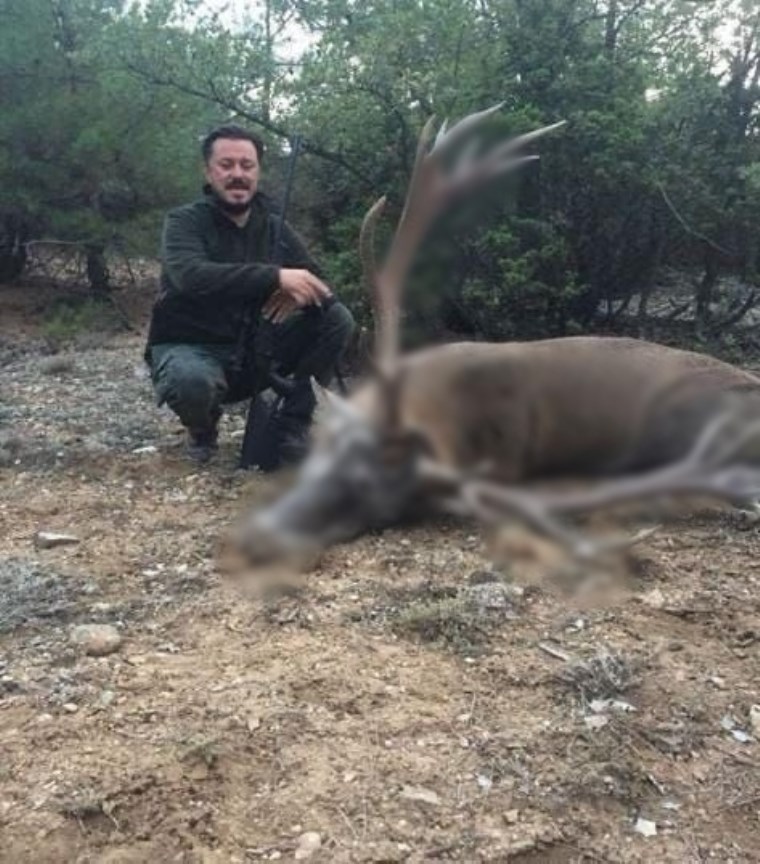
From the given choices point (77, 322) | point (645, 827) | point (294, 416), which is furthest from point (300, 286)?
point (77, 322)

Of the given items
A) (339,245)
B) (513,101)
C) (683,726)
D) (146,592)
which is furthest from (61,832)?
(513,101)

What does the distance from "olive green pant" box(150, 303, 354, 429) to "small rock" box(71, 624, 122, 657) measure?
0.79 metres

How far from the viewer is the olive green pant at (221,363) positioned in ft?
10.4

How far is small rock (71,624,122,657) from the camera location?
288 cm

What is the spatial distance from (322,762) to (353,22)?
4.82 m

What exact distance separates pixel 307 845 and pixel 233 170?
6.87ft

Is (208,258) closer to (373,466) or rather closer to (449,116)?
(449,116)

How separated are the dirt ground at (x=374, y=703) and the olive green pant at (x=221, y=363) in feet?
1.35

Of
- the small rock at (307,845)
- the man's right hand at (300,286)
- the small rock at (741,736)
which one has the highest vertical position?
the man's right hand at (300,286)

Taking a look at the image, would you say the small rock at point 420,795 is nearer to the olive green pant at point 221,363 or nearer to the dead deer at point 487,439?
the olive green pant at point 221,363

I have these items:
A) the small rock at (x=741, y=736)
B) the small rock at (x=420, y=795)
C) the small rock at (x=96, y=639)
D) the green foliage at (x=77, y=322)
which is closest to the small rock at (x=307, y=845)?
the small rock at (x=420, y=795)

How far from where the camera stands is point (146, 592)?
10.6 feet

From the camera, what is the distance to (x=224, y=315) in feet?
11.5

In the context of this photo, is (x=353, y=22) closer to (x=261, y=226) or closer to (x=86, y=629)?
(x=261, y=226)
